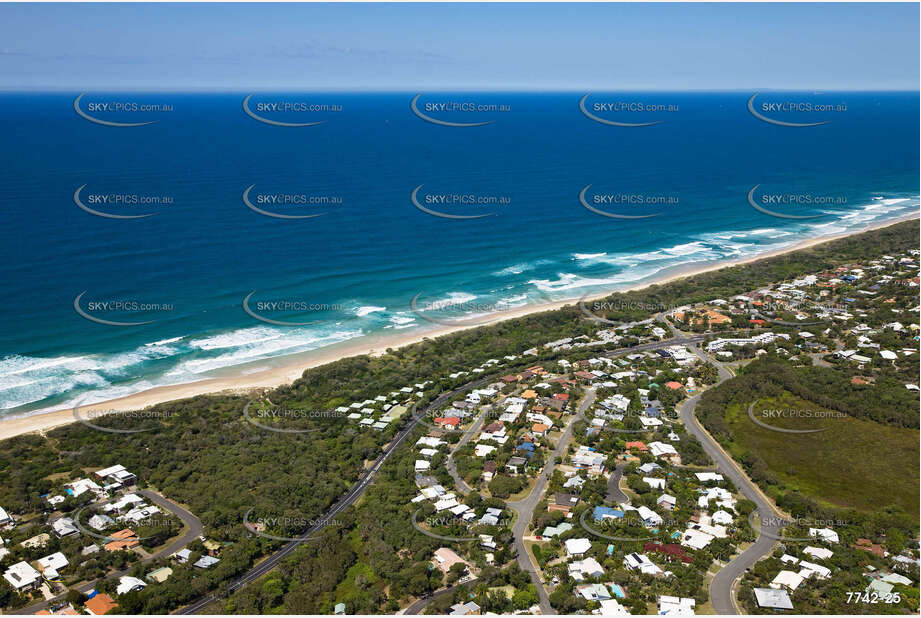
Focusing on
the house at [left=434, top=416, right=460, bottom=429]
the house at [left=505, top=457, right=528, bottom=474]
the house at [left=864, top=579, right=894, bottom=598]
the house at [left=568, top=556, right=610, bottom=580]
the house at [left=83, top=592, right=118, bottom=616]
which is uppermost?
the house at [left=434, top=416, right=460, bottom=429]

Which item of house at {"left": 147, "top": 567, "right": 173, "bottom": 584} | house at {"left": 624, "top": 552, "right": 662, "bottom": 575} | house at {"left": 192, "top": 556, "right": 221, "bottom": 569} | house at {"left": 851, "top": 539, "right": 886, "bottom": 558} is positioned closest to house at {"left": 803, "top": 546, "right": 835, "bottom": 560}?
house at {"left": 851, "top": 539, "right": 886, "bottom": 558}

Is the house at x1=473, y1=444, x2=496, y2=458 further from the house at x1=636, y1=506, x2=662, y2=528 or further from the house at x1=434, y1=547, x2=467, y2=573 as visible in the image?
the house at x1=636, y1=506, x2=662, y2=528

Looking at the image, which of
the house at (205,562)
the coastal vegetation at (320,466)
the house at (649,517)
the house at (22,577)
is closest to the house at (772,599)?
the house at (649,517)

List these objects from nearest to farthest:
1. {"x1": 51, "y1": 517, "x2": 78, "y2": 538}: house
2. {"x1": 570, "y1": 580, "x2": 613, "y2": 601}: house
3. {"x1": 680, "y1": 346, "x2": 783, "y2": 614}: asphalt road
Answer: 1. {"x1": 570, "y1": 580, "x2": 613, "y2": 601}: house
2. {"x1": 680, "y1": 346, "x2": 783, "y2": 614}: asphalt road
3. {"x1": 51, "y1": 517, "x2": 78, "y2": 538}: house

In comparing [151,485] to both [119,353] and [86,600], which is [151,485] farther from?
[119,353]

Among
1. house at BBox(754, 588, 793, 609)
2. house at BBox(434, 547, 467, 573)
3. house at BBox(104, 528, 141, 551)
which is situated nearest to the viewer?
house at BBox(754, 588, 793, 609)

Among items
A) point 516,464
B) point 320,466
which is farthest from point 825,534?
point 320,466

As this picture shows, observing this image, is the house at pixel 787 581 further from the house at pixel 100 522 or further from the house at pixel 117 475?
the house at pixel 117 475

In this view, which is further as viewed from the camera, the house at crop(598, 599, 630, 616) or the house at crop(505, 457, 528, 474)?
the house at crop(505, 457, 528, 474)
